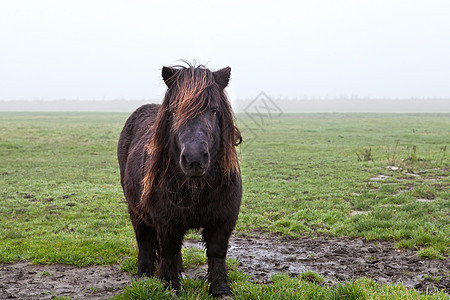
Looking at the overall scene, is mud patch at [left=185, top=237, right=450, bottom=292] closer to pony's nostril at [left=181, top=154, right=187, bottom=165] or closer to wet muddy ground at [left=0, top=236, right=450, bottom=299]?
wet muddy ground at [left=0, top=236, right=450, bottom=299]

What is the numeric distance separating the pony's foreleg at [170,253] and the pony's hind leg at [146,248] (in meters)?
0.72

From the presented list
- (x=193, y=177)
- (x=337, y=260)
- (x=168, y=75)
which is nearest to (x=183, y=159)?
(x=193, y=177)

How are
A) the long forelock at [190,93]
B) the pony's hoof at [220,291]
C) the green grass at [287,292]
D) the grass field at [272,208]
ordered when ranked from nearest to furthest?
the long forelock at [190,93]
the green grass at [287,292]
the pony's hoof at [220,291]
the grass field at [272,208]

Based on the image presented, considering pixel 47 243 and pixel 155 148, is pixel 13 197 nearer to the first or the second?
pixel 47 243

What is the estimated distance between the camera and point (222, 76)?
401cm

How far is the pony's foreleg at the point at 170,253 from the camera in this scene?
13.3 ft

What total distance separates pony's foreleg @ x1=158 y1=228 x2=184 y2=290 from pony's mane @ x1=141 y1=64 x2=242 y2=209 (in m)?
0.47

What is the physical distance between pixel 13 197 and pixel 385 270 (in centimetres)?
1021

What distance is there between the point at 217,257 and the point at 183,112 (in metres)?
1.67

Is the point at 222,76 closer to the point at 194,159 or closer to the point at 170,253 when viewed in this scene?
the point at 194,159

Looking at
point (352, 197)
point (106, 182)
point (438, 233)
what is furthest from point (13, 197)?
point (438, 233)

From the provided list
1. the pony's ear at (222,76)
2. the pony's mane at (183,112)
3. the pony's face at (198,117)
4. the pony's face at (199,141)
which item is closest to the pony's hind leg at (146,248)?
the pony's mane at (183,112)

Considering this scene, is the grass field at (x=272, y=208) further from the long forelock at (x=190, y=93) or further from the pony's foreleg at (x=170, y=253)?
the long forelock at (x=190, y=93)

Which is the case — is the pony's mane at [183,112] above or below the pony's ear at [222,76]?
below
